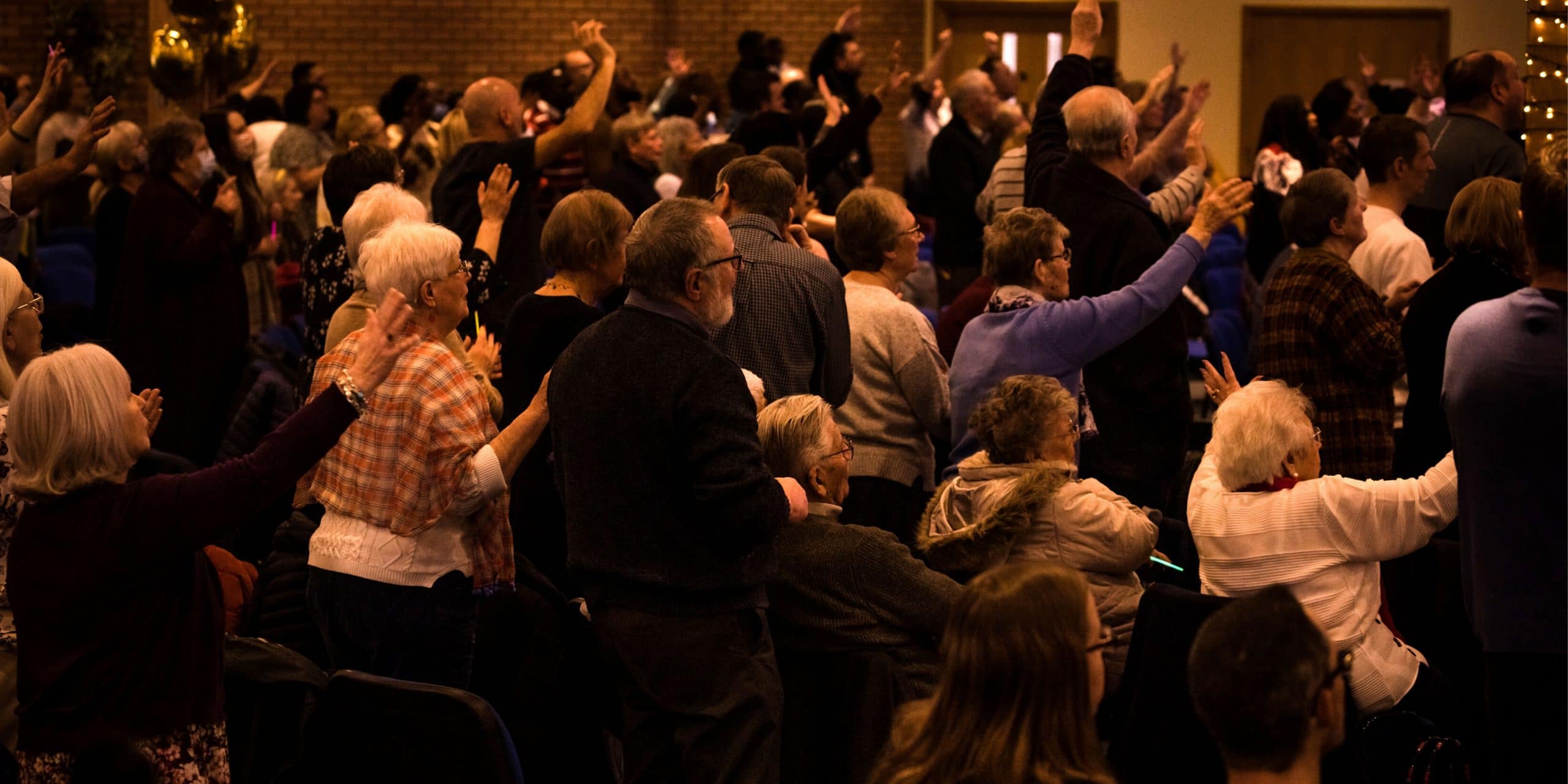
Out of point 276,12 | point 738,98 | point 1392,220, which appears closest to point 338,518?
point 1392,220

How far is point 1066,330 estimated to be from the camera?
149 inches

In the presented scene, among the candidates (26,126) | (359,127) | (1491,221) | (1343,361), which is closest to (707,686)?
(1343,361)

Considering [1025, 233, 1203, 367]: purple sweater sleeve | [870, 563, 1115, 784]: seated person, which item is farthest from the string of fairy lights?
[870, 563, 1115, 784]: seated person

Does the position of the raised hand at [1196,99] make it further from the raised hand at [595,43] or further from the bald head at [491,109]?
the bald head at [491,109]

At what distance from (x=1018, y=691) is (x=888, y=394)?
1984 mm

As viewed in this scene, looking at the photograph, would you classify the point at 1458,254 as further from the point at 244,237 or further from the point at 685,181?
the point at 244,237

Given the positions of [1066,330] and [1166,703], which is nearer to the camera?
[1166,703]

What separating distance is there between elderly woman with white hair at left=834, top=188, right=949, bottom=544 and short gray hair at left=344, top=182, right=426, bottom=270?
107cm

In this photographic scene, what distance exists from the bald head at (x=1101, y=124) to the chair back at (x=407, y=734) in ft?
8.52

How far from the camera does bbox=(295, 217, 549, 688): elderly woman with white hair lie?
9.98ft

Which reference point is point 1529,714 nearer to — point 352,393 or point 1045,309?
point 1045,309

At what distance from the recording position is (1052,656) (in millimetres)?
2047

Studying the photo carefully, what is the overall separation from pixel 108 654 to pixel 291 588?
0.87 m

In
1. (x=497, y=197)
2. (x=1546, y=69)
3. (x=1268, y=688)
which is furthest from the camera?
(x=497, y=197)
